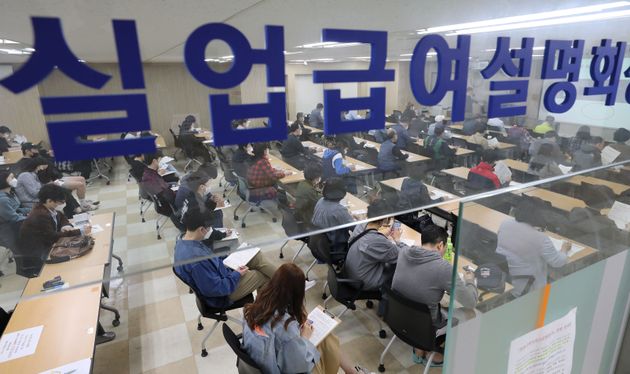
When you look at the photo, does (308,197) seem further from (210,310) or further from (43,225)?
(43,225)

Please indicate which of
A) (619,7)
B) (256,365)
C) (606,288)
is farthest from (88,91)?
(619,7)

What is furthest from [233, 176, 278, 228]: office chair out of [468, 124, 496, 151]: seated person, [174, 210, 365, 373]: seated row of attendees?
[468, 124, 496, 151]: seated person

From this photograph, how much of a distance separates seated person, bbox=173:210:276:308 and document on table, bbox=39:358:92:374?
900 millimetres

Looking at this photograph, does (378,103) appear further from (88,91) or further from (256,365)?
(256,365)

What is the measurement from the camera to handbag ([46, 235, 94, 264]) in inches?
129

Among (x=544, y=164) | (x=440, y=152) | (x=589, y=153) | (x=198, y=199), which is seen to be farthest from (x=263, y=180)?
(x=589, y=153)

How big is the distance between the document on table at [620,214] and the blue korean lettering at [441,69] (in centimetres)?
129

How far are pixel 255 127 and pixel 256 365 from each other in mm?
1516

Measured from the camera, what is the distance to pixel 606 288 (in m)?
1.67

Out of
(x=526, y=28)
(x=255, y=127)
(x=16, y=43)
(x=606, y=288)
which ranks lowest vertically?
(x=606, y=288)

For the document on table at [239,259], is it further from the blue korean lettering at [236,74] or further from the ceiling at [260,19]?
the ceiling at [260,19]

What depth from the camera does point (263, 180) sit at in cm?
574

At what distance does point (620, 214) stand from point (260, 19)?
6.97 ft

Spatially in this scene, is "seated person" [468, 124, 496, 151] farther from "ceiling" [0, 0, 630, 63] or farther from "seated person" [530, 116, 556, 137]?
"ceiling" [0, 0, 630, 63]
